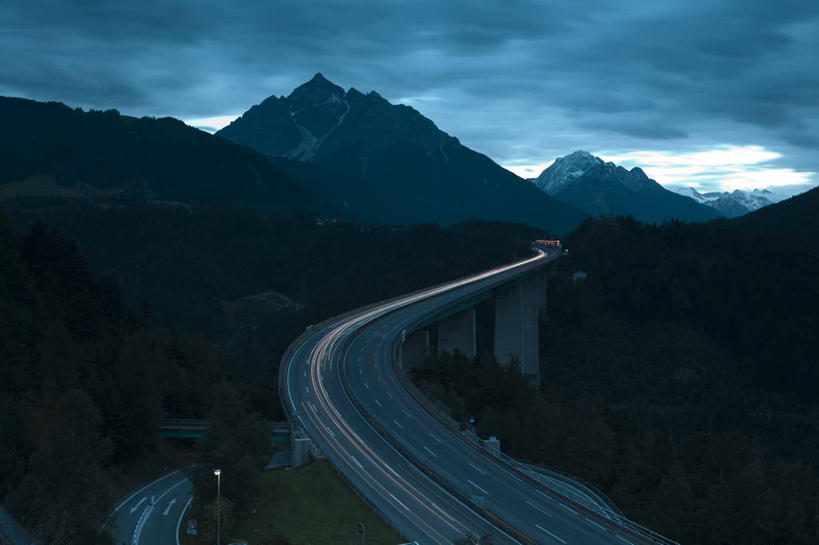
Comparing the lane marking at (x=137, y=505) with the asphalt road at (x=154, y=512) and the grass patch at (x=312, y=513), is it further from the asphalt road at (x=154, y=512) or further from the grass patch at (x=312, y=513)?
the grass patch at (x=312, y=513)

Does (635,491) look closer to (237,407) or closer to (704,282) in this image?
(237,407)

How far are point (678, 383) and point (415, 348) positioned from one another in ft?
179

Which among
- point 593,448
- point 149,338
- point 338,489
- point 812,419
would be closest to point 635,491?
point 593,448

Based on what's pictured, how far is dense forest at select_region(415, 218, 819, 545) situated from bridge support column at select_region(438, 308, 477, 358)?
10.9m

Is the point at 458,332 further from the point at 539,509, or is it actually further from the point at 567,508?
the point at 539,509

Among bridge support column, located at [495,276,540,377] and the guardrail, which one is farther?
bridge support column, located at [495,276,540,377]

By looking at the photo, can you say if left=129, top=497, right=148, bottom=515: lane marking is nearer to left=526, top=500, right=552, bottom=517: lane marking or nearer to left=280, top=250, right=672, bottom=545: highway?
left=280, top=250, right=672, bottom=545: highway

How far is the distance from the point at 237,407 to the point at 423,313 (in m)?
46.2

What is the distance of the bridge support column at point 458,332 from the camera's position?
95.9 metres

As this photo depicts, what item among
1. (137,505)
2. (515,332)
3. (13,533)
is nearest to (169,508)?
(137,505)

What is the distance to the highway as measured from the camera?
32.3 m

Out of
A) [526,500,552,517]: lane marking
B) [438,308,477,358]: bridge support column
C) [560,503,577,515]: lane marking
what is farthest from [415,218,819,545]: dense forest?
[526,500,552,517]: lane marking

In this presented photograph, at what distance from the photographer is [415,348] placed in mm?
86000

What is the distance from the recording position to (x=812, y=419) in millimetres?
107438
